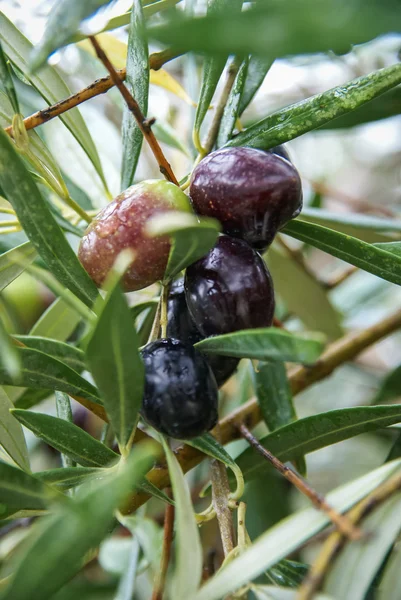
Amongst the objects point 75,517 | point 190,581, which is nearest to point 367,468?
point 190,581

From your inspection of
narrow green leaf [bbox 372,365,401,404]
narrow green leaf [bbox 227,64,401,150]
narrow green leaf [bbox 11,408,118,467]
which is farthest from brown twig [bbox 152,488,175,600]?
narrow green leaf [bbox 372,365,401,404]

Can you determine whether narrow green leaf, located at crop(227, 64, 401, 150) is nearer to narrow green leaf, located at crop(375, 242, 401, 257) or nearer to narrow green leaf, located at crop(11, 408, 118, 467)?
narrow green leaf, located at crop(375, 242, 401, 257)

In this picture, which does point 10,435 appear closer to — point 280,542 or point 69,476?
point 69,476

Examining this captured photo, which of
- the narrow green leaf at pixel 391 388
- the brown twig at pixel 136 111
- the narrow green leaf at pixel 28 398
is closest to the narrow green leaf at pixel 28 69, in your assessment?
the brown twig at pixel 136 111

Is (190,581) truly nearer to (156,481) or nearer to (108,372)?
(108,372)

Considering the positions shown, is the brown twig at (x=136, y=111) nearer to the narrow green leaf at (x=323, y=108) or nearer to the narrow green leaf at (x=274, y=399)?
the narrow green leaf at (x=323, y=108)

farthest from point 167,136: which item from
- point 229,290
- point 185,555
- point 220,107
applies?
point 185,555
